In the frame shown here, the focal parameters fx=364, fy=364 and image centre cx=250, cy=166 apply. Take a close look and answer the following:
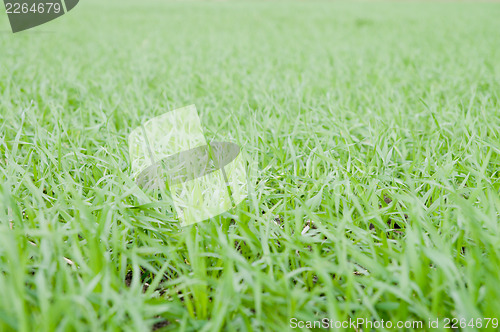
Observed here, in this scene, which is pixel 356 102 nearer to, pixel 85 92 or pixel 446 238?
pixel 446 238

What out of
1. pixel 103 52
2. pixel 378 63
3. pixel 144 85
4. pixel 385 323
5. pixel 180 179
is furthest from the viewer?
pixel 103 52

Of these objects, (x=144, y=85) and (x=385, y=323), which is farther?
(x=144, y=85)

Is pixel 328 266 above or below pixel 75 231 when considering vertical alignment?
below

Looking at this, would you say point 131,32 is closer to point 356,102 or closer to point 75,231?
point 356,102

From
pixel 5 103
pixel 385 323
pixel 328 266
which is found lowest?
pixel 385 323

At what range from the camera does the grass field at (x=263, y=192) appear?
0.76 metres

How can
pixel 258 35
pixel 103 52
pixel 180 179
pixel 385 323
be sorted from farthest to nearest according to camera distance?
pixel 258 35
pixel 103 52
pixel 180 179
pixel 385 323

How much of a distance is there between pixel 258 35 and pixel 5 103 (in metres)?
3.94

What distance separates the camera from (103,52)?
381 cm

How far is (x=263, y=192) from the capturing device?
3.95 feet

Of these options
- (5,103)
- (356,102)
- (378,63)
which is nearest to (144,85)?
(5,103)

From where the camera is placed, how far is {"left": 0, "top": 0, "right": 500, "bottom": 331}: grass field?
763 millimetres

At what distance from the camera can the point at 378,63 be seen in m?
3.26

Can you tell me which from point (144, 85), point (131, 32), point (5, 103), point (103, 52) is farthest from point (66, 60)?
point (131, 32)
